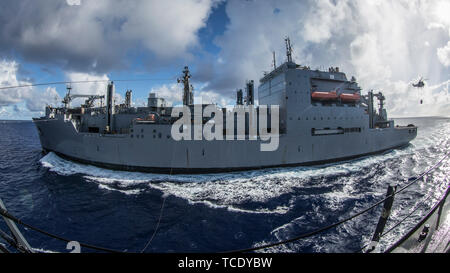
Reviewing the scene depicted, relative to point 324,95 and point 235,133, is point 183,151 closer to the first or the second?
point 235,133

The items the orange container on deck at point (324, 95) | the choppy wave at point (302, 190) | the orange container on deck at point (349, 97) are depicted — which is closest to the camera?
the choppy wave at point (302, 190)

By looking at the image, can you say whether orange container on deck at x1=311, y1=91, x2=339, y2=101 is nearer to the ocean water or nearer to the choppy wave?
the choppy wave

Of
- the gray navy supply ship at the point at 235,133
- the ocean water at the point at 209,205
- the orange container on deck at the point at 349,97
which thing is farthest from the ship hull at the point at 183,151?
the orange container on deck at the point at 349,97

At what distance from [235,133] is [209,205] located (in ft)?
29.0

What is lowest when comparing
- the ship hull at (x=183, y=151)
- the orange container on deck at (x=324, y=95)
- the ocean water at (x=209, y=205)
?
the ocean water at (x=209, y=205)

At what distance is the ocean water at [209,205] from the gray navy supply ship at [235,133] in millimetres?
1230

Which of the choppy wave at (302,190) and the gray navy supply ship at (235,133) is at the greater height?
the gray navy supply ship at (235,133)

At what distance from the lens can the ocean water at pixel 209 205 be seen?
725 centimetres

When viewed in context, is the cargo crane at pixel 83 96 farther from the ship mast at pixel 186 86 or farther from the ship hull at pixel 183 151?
the ship mast at pixel 186 86

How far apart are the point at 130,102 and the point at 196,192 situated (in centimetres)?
2137

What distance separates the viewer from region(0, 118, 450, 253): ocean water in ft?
23.8

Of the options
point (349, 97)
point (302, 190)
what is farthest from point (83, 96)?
point (349, 97)

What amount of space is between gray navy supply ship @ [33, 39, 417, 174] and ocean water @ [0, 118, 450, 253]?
1230 mm

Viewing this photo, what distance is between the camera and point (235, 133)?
1783cm
